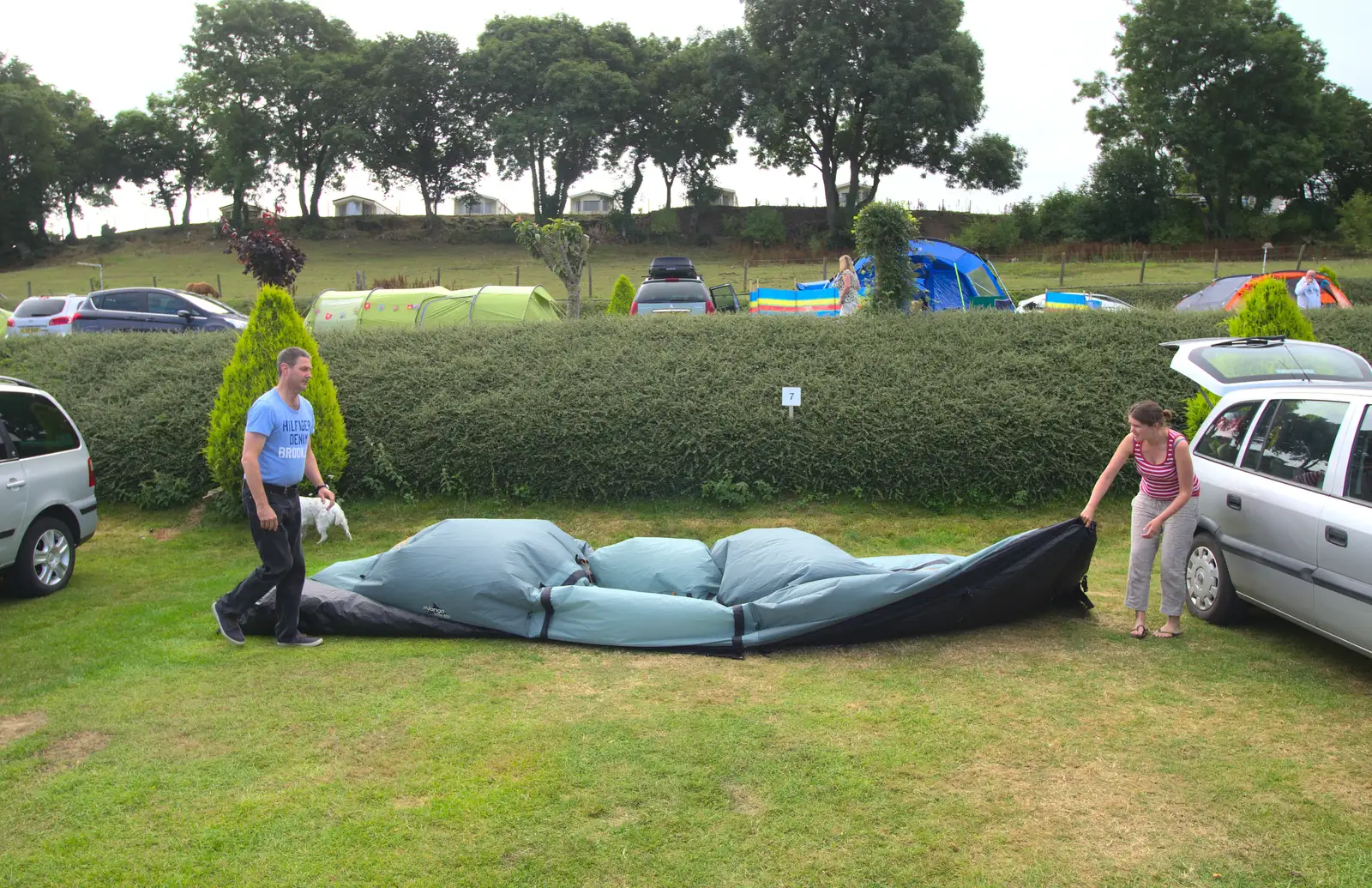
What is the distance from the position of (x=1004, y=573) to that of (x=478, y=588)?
3.18 m

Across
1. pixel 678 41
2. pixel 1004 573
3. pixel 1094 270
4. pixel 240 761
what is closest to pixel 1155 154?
pixel 1094 270

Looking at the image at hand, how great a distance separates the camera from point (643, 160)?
49.8 meters

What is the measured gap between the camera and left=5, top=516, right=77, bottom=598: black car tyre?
6836mm

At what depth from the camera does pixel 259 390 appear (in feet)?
29.9

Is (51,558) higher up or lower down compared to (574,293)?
lower down

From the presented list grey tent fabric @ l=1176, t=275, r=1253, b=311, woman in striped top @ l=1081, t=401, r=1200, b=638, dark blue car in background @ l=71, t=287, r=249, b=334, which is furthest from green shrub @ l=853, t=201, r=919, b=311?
dark blue car in background @ l=71, t=287, r=249, b=334

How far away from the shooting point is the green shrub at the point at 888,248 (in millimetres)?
11805

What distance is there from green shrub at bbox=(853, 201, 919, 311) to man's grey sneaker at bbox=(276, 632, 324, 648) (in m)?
8.65

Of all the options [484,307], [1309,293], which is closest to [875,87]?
[1309,293]

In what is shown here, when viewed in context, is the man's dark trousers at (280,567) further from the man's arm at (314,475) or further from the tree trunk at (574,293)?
the tree trunk at (574,293)

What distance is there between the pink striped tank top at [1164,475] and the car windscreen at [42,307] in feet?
67.5

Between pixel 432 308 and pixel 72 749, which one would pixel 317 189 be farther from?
pixel 72 749

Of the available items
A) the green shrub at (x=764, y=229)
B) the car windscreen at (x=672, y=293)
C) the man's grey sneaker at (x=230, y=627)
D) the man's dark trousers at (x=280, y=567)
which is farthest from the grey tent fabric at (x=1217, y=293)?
the green shrub at (x=764, y=229)

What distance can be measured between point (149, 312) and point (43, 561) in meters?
13.1
